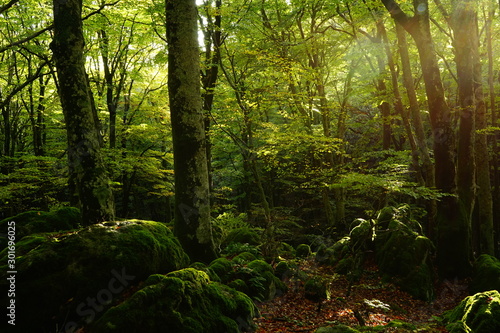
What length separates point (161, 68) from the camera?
18125 mm

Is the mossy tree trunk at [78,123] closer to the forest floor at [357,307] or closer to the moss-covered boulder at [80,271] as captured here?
the moss-covered boulder at [80,271]

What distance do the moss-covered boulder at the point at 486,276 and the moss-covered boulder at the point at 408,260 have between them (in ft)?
3.45

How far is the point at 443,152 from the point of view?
8422 mm

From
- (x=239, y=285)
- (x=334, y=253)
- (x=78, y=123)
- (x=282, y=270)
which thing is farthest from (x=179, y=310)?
(x=334, y=253)

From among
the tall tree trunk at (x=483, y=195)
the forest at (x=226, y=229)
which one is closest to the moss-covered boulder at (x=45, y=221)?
the forest at (x=226, y=229)

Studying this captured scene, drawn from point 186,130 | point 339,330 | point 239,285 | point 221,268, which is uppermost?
point 186,130

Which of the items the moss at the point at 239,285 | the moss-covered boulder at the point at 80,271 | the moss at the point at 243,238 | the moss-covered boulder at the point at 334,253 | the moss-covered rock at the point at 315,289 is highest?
the moss-covered boulder at the point at 80,271

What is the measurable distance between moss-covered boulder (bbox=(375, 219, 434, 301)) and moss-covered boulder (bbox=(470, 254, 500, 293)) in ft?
3.45

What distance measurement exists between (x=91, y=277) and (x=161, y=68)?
16206mm

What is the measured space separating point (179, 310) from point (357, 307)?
418cm

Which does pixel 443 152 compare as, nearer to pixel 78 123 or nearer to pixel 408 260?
pixel 408 260

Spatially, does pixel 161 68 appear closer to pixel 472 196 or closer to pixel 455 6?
pixel 455 6

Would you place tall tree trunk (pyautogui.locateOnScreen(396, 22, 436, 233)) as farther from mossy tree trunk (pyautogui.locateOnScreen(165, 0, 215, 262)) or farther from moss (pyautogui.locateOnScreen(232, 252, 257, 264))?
mossy tree trunk (pyautogui.locateOnScreen(165, 0, 215, 262))

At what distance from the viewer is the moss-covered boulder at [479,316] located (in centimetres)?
372
